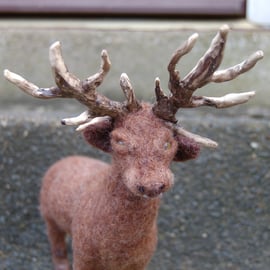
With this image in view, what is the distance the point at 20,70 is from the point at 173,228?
2.49 ft

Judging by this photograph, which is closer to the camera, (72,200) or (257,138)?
(72,200)

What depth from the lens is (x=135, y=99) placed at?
130 cm

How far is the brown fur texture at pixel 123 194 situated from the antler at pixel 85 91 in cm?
3

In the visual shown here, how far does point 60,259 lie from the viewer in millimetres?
1771

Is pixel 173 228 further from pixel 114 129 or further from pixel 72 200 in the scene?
pixel 114 129

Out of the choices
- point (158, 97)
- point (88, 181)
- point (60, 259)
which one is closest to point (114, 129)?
point (158, 97)

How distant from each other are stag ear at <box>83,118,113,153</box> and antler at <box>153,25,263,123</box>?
118mm

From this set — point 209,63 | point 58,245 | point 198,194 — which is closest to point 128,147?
point 209,63

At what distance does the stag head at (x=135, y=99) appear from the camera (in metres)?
1.20

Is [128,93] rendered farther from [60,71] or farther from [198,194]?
[198,194]

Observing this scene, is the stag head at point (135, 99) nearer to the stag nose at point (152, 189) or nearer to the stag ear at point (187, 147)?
the stag ear at point (187, 147)

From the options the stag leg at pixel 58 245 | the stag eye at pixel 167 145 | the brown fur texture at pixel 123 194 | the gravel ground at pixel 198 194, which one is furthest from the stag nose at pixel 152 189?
the gravel ground at pixel 198 194

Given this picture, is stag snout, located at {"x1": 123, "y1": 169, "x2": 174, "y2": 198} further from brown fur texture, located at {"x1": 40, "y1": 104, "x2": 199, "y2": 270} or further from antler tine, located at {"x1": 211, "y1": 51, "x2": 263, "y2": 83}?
antler tine, located at {"x1": 211, "y1": 51, "x2": 263, "y2": 83}

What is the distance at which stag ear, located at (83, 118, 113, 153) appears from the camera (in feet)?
4.38
